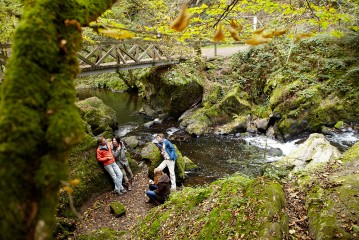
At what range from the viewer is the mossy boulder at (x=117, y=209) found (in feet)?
23.0

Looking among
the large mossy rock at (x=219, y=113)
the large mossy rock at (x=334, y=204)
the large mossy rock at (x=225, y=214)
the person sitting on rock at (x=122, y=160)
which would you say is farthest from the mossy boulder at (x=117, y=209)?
the large mossy rock at (x=219, y=113)

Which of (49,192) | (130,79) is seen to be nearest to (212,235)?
(49,192)

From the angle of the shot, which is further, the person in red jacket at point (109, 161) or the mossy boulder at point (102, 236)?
the person in red jacket at point (109, 161)

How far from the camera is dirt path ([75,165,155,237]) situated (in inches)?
262

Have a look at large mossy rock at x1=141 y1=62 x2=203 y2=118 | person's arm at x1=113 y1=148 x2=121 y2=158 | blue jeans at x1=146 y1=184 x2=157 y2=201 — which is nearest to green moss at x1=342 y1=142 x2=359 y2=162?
blue jeans at x1=146 y1=184 x2=157 y2=201

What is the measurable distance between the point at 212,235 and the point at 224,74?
15.1 meters

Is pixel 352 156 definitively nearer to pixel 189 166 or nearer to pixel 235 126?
pixel 189 166

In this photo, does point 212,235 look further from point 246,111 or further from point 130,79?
point 130,79

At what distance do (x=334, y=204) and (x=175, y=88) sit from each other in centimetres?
1320

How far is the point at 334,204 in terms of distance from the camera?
3844 mm

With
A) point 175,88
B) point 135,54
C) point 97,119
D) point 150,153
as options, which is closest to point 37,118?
point 150,153

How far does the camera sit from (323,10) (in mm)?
3789

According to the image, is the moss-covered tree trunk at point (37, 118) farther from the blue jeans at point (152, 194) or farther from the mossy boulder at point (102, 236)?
the blue jeans at point (152, 194)

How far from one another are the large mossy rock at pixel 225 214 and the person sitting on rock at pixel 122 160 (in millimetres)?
3300
